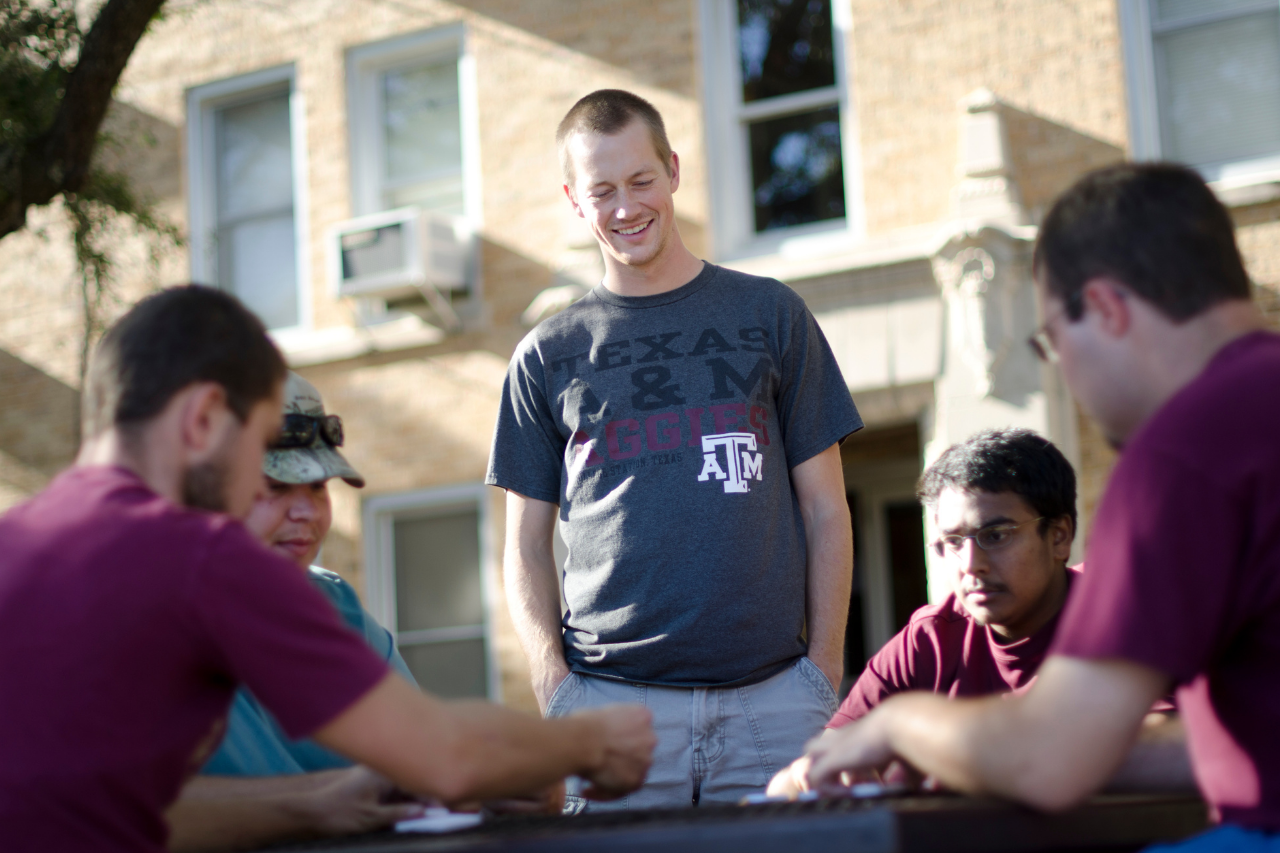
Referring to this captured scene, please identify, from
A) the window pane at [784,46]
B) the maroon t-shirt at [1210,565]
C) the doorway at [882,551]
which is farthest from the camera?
the doorway at [882,551]

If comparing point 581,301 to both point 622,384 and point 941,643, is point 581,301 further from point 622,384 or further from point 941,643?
point 941,643

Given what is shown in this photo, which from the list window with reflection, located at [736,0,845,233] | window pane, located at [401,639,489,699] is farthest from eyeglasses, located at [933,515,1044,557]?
window pane, located at [401,639,489,699]

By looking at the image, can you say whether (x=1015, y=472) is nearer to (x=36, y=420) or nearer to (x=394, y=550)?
(x=394, y=550)

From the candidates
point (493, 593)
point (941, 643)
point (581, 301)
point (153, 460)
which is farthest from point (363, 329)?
point (153, 460)

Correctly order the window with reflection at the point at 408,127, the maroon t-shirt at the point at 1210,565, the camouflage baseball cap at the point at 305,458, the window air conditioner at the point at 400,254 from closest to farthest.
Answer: the maroon t-shirt at the point at 1210,565 → the camouflage baseball cap at the point at 305,458 → the window air conditioner at the point at 400,254 → the window with reflection at the point at 408,127

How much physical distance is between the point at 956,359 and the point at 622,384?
4.55 metres

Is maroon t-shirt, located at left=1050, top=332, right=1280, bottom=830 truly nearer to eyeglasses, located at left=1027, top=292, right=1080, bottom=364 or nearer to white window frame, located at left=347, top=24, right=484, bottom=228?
eyeglasses, located at left=1027, top=292, right=1080, bottom=364

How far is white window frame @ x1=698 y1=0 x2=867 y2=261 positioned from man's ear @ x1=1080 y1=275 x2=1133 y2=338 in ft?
20.0

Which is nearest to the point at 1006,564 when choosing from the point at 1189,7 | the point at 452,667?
the point at 1189,7

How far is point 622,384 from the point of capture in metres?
2.77

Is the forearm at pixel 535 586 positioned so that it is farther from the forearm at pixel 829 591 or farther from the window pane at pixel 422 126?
the window pane at pixel 422 126

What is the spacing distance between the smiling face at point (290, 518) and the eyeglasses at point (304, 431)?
0.08m

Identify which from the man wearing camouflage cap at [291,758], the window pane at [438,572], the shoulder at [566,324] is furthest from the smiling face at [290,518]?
the window pane at [438,572]

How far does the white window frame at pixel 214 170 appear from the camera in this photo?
8.80 meters
